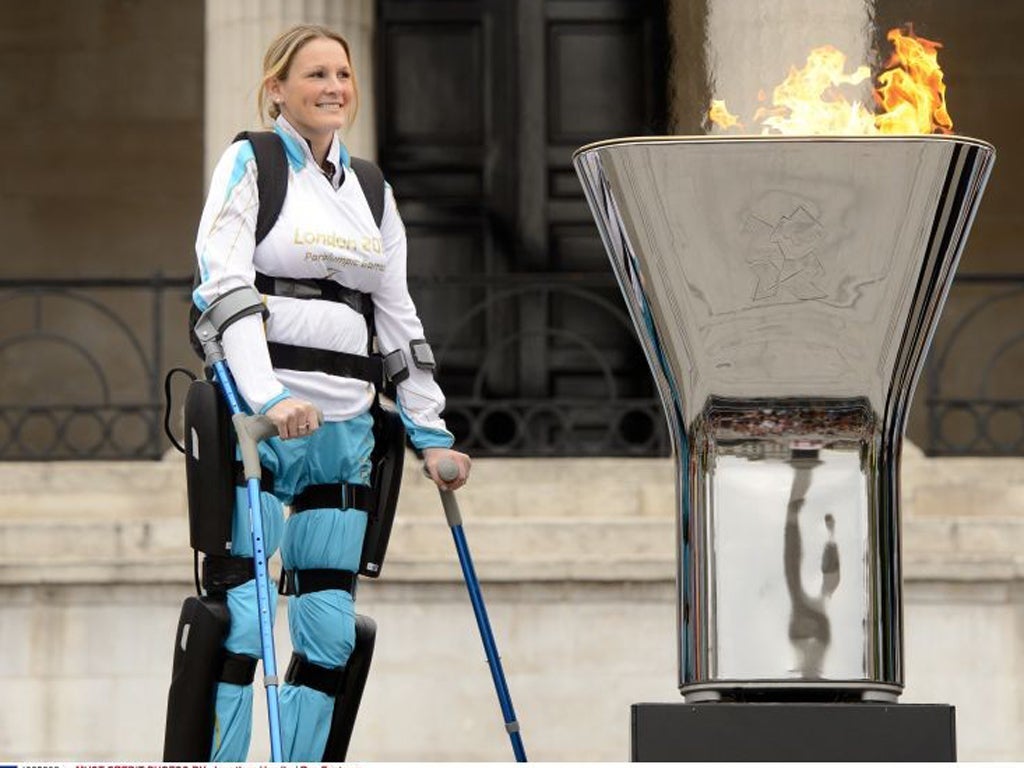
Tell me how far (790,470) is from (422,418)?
106 centimetres

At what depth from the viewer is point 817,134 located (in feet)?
21.6

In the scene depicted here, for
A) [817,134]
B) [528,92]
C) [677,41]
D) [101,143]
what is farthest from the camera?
[101,143]

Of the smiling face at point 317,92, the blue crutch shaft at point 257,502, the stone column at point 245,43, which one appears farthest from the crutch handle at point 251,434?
the stone column at point 245,43

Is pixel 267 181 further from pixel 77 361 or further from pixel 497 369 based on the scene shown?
pixel 77 361

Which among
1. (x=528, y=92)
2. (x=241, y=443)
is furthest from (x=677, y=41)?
(x=528, y=92)

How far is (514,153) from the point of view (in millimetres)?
16031

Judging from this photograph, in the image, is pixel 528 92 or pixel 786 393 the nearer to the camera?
pixel 786 393

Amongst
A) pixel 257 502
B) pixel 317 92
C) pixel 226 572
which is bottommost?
pixel 226 572

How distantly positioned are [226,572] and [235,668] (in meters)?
0.22

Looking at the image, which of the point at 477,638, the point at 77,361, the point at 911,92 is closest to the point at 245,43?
the point at 477,638

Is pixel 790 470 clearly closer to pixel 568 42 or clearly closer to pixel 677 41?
pixel 677 41

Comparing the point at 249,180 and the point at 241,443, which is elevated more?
the point at 249,180

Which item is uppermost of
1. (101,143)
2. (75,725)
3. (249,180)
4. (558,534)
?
(101,143)

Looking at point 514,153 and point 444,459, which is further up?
point 514,153
